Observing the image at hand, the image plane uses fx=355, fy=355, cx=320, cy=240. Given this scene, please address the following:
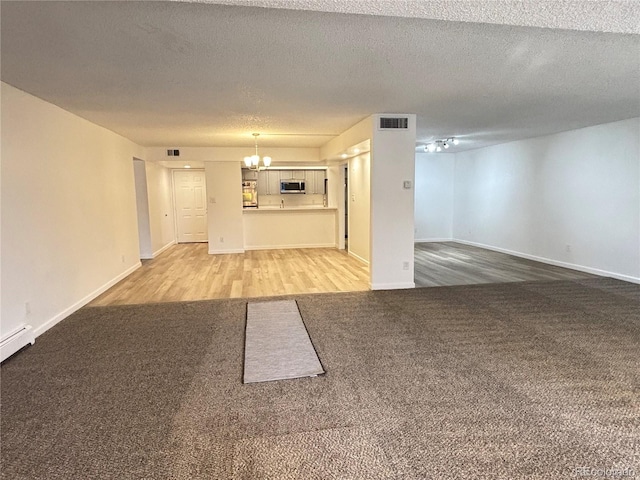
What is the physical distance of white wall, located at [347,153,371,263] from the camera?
6707mm

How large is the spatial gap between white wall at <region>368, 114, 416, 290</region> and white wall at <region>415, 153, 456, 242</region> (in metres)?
4.69

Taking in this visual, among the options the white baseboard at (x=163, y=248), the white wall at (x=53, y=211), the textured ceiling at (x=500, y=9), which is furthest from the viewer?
the white baseboard at (x=163, y=248)

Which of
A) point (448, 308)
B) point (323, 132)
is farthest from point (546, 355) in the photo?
point (323, 132)

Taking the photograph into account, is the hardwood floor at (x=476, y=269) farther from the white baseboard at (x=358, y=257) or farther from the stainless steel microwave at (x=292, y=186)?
the stainless steel microwave at (x=292, y=186)

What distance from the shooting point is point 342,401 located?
91.7 inches

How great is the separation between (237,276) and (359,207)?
9.28 feet

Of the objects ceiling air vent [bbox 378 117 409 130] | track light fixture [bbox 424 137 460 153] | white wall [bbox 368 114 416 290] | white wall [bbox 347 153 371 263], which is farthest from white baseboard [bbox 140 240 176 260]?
track light fixture [bbox 424 137 460 153]

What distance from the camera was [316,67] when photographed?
9.27 feet

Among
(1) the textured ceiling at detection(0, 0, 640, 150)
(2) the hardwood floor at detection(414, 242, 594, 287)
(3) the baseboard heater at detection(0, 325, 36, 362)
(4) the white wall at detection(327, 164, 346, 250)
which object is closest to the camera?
(1) the textured ceiling at detection(0, 0, 640, 150)

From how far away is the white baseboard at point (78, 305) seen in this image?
3.58m

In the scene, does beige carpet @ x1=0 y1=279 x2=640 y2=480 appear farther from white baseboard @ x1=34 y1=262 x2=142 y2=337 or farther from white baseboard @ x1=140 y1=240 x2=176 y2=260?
white baseboard @ x1=140 y1=240 x2=176 y2=260

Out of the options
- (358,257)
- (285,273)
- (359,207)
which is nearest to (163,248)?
(285,273)

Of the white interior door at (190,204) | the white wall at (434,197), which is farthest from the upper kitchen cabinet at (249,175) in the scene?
the white wall at (434,197)

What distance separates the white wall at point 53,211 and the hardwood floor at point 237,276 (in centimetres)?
58
